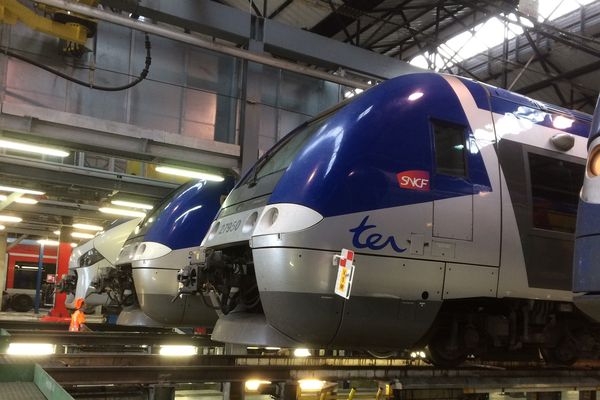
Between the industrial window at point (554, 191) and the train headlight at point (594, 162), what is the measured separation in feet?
6.72

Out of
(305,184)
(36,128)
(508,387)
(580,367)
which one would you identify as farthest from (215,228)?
(36,128)

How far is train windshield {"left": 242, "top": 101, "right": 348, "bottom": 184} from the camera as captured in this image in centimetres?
548

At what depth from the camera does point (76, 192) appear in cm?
1394

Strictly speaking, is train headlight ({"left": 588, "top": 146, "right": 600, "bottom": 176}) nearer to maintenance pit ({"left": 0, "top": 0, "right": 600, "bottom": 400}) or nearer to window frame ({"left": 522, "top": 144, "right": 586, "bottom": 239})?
maintenance pit ({"left": 0, "top": 0, "right": 600, "bottom": 400})

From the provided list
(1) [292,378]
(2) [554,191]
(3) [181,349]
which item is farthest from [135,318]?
(2) [554,191]

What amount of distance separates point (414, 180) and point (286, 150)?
1549 millimetres

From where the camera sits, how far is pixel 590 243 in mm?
2938

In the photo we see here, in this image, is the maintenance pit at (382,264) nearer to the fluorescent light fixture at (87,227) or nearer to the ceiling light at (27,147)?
the ceiling light at (27,147)

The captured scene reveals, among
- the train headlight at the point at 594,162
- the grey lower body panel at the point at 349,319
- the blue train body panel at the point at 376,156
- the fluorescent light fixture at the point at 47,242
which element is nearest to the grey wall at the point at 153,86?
the blue train body panel at the point at 376,156

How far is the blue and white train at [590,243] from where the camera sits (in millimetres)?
2889

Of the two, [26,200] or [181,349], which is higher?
[26,200]

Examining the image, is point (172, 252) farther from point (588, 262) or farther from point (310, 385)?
point (588, 262)

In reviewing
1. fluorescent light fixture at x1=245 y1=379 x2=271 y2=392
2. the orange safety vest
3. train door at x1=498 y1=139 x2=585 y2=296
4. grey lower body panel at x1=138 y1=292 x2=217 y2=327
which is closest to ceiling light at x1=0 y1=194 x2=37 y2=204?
the orange safety vest

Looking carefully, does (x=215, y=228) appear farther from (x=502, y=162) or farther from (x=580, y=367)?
(x=580, y=367)
